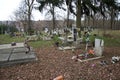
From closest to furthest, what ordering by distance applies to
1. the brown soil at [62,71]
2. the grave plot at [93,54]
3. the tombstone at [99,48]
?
the brown soil at [62,71]
the grave plot at [93,54]
the tombstone at [99,48]

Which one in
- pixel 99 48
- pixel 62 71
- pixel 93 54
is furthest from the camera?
pixel 93 54

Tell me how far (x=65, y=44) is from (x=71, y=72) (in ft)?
19.4

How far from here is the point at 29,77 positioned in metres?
5.07

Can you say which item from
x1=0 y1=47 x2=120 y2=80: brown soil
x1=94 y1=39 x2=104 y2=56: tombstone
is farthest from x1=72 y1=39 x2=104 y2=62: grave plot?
x1=0 y1=47 x2=120 y2=80: brown soil

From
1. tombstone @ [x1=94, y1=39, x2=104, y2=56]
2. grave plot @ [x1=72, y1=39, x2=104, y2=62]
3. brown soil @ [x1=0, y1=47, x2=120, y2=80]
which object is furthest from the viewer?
tombstone @ [x1=94, y1=39, x2=104, y2=56]

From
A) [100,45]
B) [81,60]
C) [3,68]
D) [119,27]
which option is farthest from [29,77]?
[119,27]

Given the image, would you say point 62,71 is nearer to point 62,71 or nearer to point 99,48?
point 62,71

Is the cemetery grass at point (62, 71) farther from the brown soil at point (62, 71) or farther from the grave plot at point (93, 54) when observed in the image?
the grave plot at point (93, 54)

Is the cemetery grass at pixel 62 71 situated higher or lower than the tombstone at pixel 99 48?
lower

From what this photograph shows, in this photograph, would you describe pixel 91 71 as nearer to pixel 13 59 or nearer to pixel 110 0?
pixel 13 59

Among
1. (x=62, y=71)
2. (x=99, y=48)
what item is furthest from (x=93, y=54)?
(x=62, y=71)

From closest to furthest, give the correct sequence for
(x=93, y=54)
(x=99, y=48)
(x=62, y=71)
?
1. (x=62, y=71)
2. (x=99, y=48)
3. (x=93, y=54)

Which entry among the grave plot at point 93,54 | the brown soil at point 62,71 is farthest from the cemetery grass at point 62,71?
the grave plot at point 93,54

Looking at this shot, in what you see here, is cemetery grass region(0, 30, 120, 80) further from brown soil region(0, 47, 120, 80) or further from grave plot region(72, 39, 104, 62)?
grave plot region(72, 39, 104, 62)
